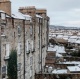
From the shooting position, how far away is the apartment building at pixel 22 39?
87.1ft

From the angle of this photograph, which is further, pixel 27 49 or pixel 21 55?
pixel 27 49

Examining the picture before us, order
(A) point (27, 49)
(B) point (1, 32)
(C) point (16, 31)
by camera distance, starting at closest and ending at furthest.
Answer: (B) point (1, 32), (C) point (16, 31), (A) point (27, 49)

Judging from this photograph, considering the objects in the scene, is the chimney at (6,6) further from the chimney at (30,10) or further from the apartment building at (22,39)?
the chimney at (30,10)

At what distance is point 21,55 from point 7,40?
206 inches

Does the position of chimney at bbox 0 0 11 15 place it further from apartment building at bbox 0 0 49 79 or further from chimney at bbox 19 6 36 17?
chimney at bbox 19 6 36 17

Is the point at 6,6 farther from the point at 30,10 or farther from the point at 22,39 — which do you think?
the point at 30,10

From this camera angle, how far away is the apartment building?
26.6 metres

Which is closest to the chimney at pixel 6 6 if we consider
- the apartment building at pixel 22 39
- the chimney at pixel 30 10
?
the apartment building at pixel 22 39

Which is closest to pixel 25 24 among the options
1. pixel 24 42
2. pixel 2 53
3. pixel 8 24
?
pixel 24 42

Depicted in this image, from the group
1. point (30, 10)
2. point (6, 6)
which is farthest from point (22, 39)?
point (30, 10)

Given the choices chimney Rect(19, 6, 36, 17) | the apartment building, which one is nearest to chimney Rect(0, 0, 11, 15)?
the apartment building

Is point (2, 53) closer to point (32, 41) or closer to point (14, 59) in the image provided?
point (14, 59)

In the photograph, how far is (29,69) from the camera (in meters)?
35.8

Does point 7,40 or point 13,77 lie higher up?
point 7,40
